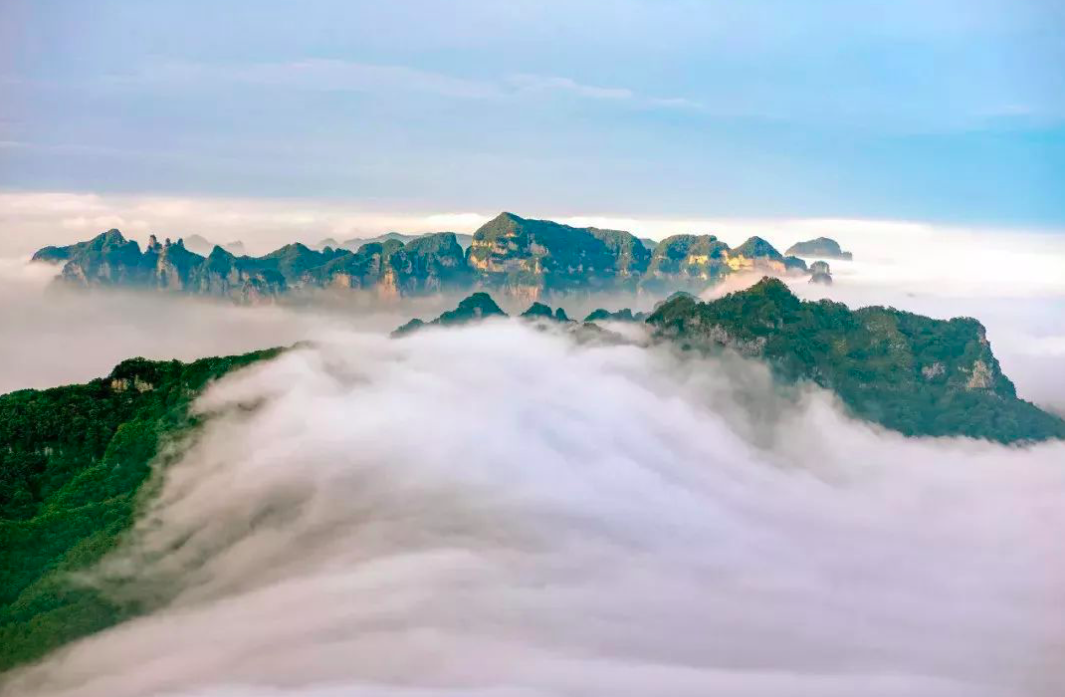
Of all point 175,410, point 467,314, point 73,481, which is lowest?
point 73,481

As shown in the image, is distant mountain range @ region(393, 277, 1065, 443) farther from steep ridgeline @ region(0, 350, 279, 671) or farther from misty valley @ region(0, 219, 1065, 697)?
steep ridgeline @ region(0, 350, 279, 671)

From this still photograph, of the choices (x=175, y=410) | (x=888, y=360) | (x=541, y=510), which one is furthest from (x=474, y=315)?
(x=175, y=410)

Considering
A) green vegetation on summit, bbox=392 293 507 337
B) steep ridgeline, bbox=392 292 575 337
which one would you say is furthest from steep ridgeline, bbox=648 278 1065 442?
green vegetation on summit, bbox=392 293 507 337

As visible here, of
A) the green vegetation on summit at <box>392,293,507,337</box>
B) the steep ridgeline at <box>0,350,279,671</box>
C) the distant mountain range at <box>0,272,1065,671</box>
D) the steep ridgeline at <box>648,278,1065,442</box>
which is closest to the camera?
the steep ridgeline at <box>0,350,279,671</box>

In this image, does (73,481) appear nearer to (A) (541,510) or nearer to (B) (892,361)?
(A) (541,510)

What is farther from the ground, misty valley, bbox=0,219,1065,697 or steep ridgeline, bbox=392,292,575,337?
steep ridgeline, bbox=392,292,575,337

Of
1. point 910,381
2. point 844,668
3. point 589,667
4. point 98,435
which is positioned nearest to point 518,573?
point 589,667

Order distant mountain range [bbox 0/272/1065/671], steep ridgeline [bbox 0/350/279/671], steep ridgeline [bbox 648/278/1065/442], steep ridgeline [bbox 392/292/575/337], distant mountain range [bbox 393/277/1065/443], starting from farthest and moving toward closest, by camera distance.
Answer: steep ridgeline [bbox 392/292/575/337]
distant mountain range [bbox 393/277/1065/443]
steep ridgeline [bbox 648/278/1065/442]
distant mountain range [bbox 0/272/1065/671]
steep ridgeline [bbox 0/350/279/671]

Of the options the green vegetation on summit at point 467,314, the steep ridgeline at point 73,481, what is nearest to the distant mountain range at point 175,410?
the steep ridgeline at point 73,481
